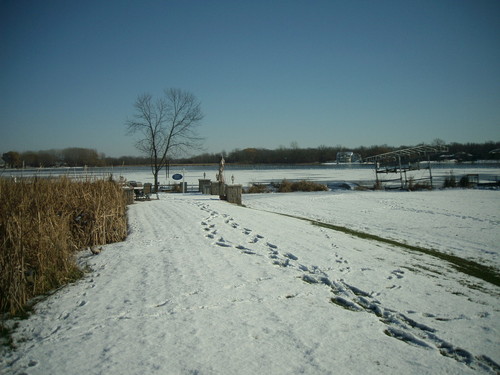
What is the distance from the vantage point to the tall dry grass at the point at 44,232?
161 inches

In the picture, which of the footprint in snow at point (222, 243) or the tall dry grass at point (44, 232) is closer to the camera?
the tall dry grass at point (44, 232)

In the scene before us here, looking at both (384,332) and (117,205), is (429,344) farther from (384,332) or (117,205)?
(117,205)

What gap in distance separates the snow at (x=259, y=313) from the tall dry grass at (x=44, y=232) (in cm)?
38

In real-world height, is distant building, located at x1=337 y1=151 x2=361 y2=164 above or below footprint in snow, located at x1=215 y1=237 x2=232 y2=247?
above

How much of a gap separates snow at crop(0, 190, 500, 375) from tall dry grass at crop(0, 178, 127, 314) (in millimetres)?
381

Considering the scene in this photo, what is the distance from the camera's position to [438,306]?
13.7ft

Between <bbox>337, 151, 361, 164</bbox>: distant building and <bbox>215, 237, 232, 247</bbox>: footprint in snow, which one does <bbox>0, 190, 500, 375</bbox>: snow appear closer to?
<bbox>215, 237, 232, 247</bbox>: footprint in snow

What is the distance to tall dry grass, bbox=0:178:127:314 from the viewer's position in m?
4.08

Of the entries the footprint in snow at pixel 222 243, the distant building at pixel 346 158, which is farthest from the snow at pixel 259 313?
the distant building at pixel 346 158

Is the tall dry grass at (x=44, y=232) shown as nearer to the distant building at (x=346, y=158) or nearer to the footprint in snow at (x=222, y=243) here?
the footprint in snow at (x=222, y=243)

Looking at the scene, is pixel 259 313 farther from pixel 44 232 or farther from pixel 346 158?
pixel 346 158

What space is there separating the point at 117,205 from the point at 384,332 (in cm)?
651

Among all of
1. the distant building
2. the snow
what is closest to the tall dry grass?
the snow

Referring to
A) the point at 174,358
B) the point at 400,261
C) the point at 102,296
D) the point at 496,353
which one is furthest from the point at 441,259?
the point at 102,296
